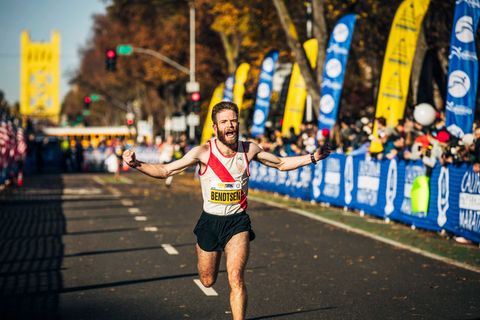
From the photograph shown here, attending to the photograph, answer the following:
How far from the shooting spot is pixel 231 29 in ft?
158

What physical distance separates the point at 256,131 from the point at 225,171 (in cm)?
3110

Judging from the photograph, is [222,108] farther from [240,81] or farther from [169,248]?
[240,81]

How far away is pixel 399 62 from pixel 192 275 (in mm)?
13327

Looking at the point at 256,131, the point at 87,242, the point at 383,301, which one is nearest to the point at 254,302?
the point at 383,301

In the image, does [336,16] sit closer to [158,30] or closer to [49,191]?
[49,191]

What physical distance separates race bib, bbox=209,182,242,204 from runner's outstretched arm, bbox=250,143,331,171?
35cm

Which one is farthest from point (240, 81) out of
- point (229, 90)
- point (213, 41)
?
point (213, 41)

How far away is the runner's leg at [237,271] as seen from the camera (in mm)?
7656

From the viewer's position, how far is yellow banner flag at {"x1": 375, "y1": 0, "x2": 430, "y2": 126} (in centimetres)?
2438

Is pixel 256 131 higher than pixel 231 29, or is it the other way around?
pixel 231 29

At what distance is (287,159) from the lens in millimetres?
8375

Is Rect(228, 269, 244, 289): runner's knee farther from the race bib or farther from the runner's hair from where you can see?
the runner's hair

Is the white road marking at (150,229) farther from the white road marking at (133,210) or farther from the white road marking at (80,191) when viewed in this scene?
the white road marking at (80,191)

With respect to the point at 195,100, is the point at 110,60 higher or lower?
higher
